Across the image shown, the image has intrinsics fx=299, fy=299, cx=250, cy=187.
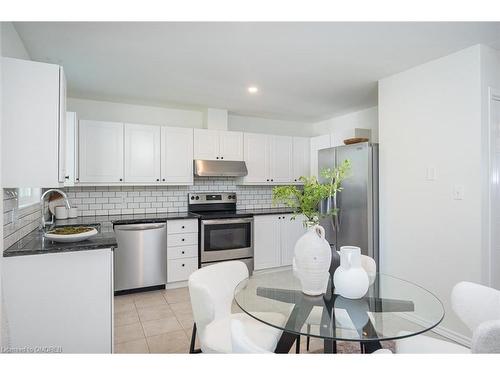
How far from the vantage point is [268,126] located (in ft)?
16.6

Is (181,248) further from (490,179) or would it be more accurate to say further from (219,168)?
(490,179)

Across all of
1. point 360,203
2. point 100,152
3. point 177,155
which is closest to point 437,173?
point 360,203

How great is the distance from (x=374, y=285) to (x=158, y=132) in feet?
10.5

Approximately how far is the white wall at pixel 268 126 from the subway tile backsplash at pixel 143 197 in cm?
91

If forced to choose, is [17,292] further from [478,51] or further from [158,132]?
[478,51]

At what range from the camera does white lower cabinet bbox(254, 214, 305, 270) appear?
429cm

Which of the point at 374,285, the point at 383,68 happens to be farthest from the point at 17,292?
the point at 383,68

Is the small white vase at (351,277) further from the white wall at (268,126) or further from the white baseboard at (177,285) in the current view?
the white wall at (268,126)

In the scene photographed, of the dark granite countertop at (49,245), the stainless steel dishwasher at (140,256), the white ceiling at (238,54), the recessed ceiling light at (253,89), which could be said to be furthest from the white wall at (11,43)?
the recessed ceiling light at (253,89)

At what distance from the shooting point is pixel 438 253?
2.62m

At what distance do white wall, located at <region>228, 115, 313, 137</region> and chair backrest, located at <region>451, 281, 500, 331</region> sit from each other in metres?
3.81

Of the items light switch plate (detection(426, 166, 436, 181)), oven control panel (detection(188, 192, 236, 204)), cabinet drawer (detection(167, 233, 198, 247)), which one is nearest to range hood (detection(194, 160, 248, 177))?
oven control panel (detection(188, 192, 236, 204))

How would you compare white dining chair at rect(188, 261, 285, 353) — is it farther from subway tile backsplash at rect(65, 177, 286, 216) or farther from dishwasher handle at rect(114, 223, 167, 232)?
subway tile backsplash at rect(65, 177, 286, 216)

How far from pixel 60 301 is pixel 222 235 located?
229cm
